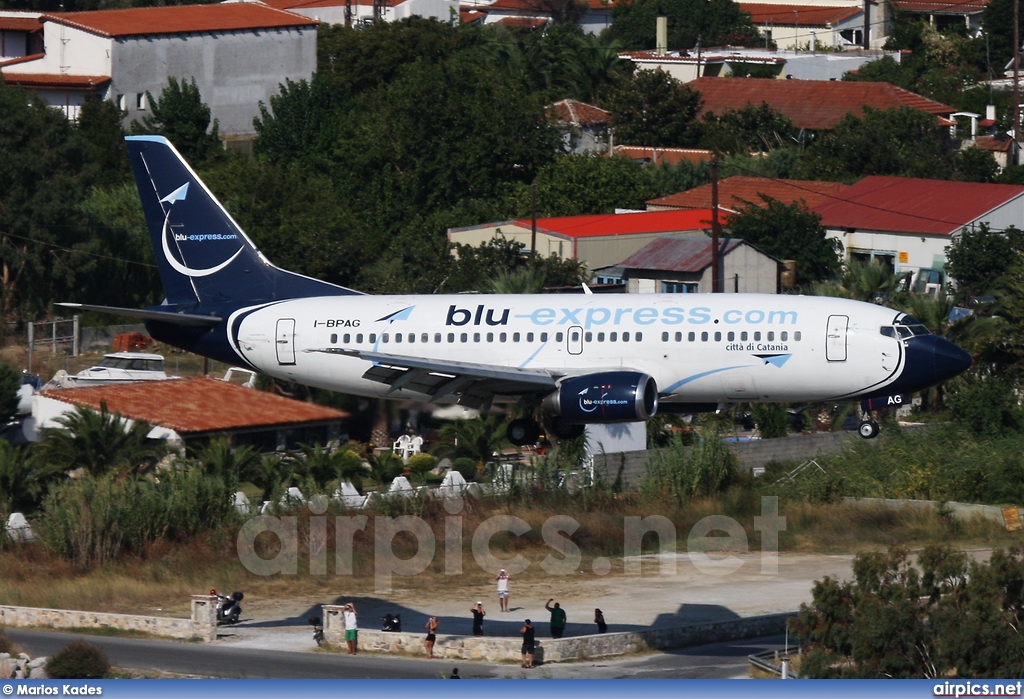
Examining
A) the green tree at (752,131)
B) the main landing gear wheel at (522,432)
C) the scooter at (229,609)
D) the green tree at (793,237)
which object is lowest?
the scooter at (229,609)

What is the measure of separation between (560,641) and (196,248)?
744 inches

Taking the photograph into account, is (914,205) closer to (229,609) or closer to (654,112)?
(654,112)

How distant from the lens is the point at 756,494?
7738 cm

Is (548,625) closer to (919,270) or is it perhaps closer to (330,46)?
(919,270)

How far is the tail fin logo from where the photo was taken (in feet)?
194

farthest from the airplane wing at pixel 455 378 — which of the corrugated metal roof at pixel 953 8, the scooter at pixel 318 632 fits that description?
the corrugated metal roof at pixel 953 8

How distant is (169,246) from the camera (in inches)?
2362

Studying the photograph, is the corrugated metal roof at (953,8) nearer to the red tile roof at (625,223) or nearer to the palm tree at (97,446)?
the red tile roof at (625,223)

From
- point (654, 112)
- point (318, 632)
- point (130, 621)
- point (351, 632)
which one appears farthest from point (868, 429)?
point (654, 112)

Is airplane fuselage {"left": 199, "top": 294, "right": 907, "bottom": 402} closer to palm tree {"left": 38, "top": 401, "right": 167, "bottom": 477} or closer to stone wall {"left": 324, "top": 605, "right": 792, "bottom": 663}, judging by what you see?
stone wall {"left": 324, "top": 605, "right": 792, "bottom": 663}

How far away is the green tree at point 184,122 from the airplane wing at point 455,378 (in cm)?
7884

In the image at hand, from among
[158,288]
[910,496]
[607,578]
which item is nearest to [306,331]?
[607,578]

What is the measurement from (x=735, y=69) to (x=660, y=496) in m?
105

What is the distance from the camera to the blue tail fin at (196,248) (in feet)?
189
